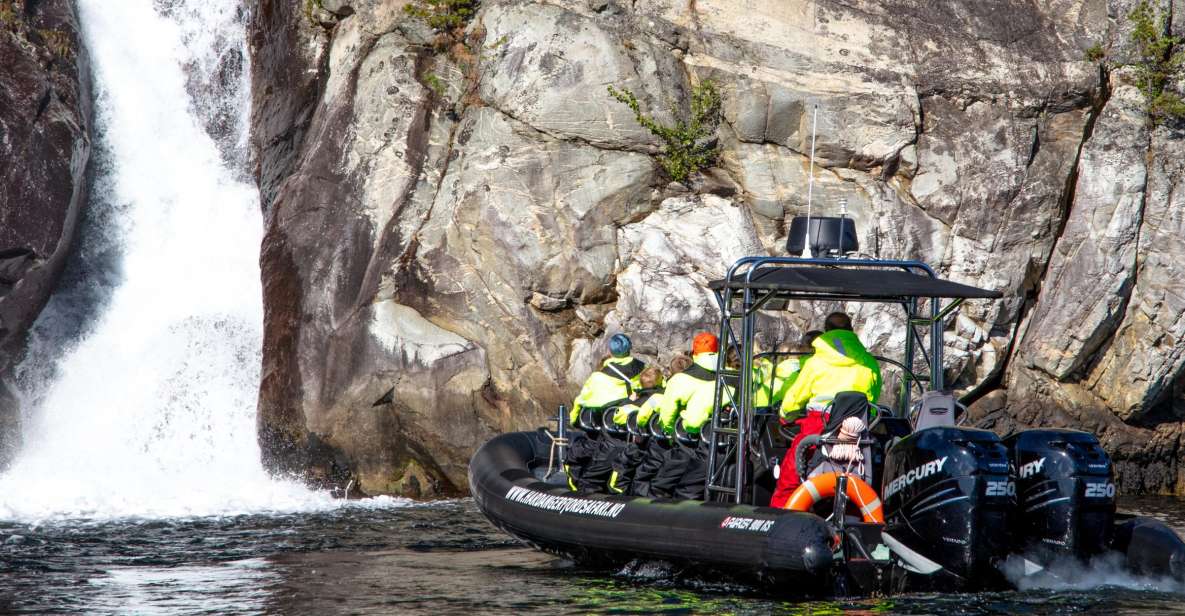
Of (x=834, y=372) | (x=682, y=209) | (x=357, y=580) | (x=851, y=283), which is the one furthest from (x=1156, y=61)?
(x=357, y=580)

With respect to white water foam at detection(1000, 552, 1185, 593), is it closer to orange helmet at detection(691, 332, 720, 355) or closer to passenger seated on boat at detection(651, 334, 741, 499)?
passenger seated on boat at detection(651, 334, 741, 499)

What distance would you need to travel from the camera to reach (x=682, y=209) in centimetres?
1625

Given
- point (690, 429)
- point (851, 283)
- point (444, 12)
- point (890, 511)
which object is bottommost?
point (890, 511)

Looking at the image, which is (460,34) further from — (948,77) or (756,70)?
(948,77)

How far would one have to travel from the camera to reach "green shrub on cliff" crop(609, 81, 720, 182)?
648 inches

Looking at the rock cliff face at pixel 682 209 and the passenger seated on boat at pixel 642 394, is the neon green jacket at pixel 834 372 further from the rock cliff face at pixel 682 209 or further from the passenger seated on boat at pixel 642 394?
the rock cliff face at pixel 682 209

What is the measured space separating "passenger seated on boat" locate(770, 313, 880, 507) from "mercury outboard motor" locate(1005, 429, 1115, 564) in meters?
1.19

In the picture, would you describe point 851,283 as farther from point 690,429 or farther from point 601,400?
point 601,400

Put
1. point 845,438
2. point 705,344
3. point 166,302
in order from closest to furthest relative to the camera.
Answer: point 845,438 < point 705,344 < point 166,302

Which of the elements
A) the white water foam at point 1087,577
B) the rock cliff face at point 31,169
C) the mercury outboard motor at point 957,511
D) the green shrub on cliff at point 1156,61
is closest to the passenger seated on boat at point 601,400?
the mercury outboard motor at point 957,511

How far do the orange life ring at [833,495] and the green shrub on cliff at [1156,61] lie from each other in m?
10.2

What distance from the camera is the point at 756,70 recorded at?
16906 mm

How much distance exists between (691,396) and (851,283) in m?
1.64

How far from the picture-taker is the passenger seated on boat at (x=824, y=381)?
327 inches
